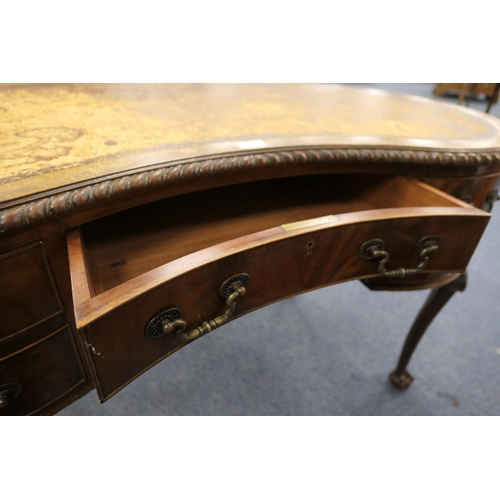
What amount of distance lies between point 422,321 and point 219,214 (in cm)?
54

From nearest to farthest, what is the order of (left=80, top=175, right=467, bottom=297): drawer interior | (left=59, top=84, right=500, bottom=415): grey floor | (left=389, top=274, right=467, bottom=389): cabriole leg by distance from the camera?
(left=80, top=175, right=467, bottom=297): drawer interior
(left=389, top=274, right=467, bottom=389): cabriole leg
(left=59, top=84, right=500, bottom=415): grey floor

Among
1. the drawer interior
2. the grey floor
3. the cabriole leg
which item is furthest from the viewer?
the grey floor

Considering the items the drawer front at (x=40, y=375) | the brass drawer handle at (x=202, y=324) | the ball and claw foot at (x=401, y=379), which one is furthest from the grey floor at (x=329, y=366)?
the brass drawer handle at (x=202, y=324)

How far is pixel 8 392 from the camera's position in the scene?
421 mm

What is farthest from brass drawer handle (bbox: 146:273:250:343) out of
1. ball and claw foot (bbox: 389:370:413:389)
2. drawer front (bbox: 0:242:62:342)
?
ball and claw foot (bbox: 389:370:413:389)

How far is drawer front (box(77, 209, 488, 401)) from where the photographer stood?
0.33 meters

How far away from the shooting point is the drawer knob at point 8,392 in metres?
0.41

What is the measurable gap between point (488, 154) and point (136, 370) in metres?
0.61

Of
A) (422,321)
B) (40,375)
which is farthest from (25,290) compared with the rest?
(422,321)

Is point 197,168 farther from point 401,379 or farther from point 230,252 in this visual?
point 401,379

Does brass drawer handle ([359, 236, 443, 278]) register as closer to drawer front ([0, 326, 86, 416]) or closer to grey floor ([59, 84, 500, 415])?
drawer front ([0, 326, 86, 416])

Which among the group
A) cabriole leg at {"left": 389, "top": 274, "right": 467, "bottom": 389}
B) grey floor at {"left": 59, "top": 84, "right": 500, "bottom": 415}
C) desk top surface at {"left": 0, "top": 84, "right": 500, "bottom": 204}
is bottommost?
grey floor at {"left": 59, "top": 84, "right": 500, "bottom": 415}

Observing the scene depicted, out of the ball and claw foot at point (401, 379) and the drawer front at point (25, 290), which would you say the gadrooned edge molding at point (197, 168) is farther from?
the ball and claw foot at point (401, 379)

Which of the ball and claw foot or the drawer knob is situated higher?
the drawer knob
